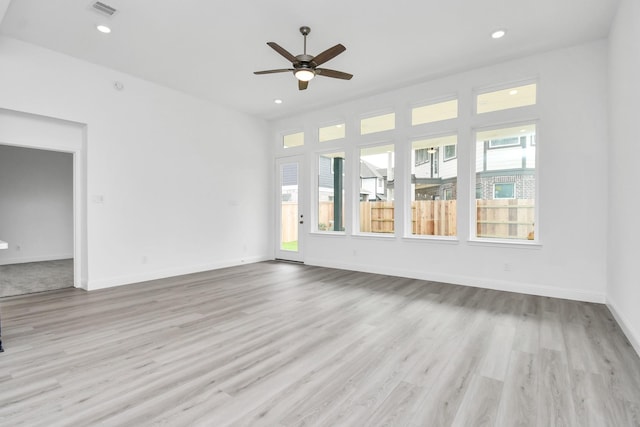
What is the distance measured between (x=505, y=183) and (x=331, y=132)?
11.4 feet

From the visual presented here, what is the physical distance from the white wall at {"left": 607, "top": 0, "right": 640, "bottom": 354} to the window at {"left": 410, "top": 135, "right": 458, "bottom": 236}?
1962 millimetres

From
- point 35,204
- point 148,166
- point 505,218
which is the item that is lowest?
point 505,218

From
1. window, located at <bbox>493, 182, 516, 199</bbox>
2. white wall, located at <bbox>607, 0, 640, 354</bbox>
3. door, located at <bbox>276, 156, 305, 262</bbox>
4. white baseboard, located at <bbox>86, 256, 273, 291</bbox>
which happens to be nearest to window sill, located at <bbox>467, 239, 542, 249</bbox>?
window, located at <bbox>493, 182, 516, 199</bbox>

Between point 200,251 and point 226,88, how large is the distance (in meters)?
3.11

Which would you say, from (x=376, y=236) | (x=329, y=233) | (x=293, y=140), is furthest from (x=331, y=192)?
(x=293, y=140)

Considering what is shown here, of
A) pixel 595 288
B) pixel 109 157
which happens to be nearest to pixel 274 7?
pixel 109 157

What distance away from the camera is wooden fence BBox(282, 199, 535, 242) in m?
4.68

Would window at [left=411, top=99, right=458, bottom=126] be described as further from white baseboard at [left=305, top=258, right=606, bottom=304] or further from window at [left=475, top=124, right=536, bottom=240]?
white baseboard at [left=305, top=258, right=606, bottom=304]

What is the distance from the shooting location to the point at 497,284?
15.5 feet

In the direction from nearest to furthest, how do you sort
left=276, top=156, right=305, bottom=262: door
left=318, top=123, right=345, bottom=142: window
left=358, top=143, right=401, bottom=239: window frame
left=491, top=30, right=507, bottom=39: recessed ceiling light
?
left=491, top=30, right=507, bottom=39: recessed ceiling light < left=358, top=143, right=401, bottom=239: window frame < left=318, top=123, right=345, bottom=142: window < left=276, top=156, right=305, bottom=262: door

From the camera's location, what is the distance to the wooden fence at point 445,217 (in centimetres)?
468

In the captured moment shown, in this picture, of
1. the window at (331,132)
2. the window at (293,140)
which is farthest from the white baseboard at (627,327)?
the window at (293,140)

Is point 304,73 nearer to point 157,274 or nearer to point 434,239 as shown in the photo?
point 434,239

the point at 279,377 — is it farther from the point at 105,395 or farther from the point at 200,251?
the point at 200,251
